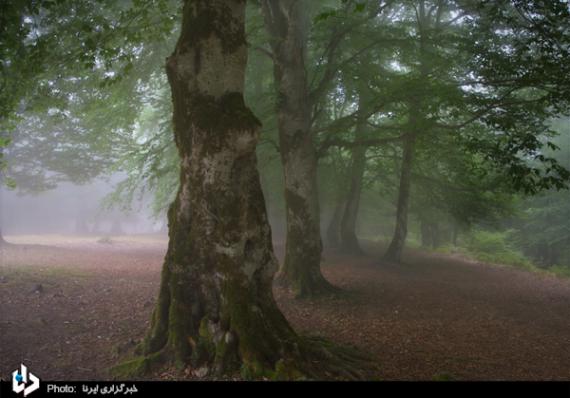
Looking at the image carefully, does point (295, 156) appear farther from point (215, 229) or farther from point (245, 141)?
point (215, 229)

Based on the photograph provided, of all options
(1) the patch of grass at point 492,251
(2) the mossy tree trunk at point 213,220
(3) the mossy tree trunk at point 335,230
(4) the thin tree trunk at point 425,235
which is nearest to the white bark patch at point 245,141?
(2) the mossy tree trunk at point 213,220

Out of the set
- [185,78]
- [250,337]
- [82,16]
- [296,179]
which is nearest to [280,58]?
[296,179]

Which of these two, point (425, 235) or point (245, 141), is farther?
point (425, 235)

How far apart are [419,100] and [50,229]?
1967 inches

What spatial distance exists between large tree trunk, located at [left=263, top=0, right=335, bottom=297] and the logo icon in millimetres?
6263

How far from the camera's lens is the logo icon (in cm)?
497

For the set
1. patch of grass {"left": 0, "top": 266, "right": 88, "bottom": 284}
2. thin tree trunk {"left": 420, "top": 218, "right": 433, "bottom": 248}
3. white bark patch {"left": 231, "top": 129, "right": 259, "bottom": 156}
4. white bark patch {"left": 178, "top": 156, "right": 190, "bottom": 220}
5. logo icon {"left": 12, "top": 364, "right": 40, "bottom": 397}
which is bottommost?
logo icon {"left": 12, "top": 364, "right": 40, "bottom": 397}

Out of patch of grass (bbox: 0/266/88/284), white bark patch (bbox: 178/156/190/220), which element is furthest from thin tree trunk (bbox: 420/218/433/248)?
white bark patch (bbox: 178/156/190/220)

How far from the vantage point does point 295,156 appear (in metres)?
10.7

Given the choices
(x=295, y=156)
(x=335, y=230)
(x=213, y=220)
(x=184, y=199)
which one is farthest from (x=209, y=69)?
(x=335, y=230)

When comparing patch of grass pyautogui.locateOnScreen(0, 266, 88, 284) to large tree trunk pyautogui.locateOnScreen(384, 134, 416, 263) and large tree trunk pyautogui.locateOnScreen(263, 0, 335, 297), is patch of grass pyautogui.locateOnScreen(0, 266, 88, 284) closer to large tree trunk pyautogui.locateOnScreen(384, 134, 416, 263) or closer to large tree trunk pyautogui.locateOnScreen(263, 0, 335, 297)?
large tree trunk pyautogui.locateOnScreen(263, 0, 335, 297)

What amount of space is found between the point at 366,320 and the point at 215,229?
4442 mm
